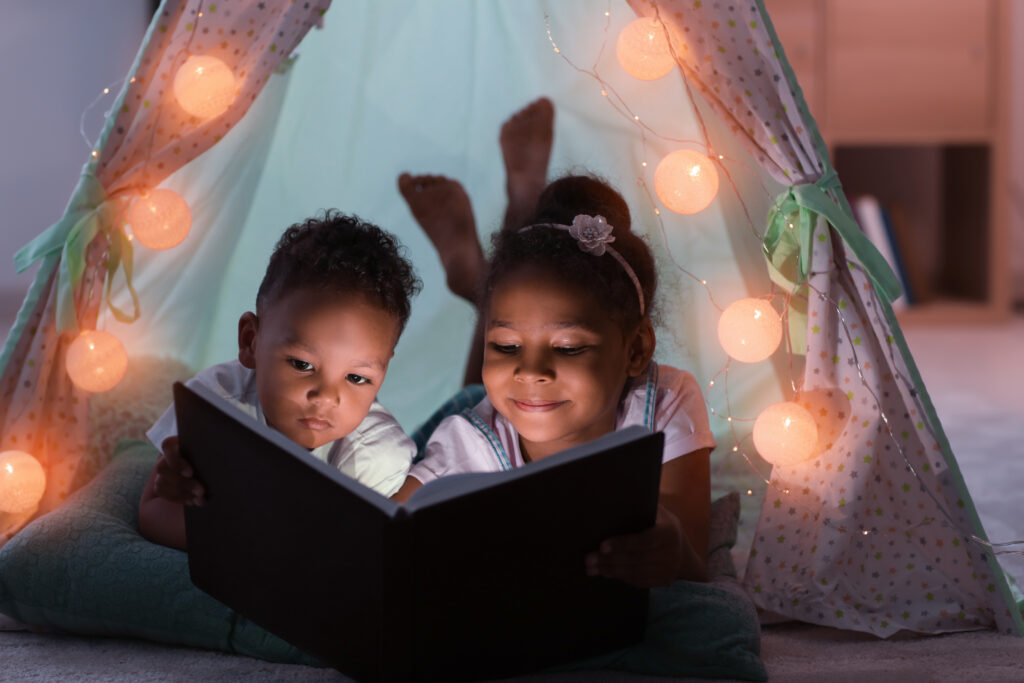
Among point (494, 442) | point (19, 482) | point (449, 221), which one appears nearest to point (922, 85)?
point (449, 221)

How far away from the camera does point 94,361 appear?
1.28 meters

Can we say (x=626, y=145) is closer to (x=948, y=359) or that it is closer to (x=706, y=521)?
(x=706, y=521)

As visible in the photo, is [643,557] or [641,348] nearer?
[643,557]

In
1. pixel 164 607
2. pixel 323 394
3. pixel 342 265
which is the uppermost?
pixel 342 265

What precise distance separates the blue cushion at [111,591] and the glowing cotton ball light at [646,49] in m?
0.76

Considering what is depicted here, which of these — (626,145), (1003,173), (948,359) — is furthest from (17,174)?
(1003,173)

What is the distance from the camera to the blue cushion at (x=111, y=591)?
1100mm

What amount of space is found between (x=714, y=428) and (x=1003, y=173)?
73.5 inches

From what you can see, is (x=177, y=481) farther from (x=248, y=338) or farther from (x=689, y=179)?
(x=689, y=179)

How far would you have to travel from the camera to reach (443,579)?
90cm

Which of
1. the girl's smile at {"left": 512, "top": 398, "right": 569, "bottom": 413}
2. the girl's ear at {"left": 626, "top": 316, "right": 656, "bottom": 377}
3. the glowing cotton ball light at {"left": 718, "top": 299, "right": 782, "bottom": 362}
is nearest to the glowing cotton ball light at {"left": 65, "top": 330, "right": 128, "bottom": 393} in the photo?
the girl's smile at {"left": 512, "top": 398, "right": 569, "bottom": 413}

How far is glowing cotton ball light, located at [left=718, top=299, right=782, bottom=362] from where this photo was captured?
1273 millimetres

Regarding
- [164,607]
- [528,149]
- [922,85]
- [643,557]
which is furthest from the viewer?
[922,85]

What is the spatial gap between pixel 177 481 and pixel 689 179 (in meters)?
0.68
